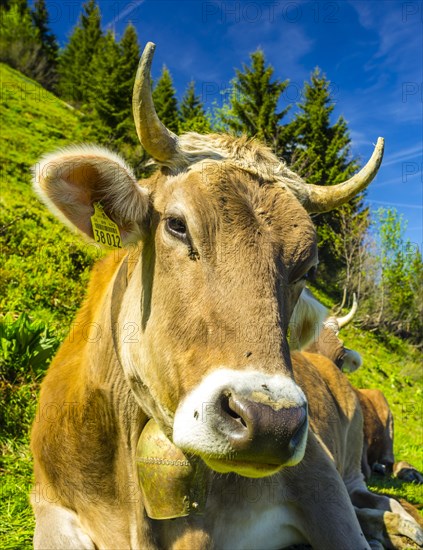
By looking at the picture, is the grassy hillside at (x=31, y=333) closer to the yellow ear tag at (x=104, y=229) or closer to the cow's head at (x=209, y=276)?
the cow's head at (x=209, y=276)

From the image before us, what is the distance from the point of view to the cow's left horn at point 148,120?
2527 millimetres

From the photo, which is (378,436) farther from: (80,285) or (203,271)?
(203,271)

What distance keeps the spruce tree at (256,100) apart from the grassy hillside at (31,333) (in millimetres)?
9796

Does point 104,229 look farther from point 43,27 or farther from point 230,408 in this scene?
point 43,27

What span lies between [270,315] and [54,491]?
1837 millimetres

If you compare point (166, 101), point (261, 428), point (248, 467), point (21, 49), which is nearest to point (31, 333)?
point (248, 467)

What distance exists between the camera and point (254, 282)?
238 centimetres

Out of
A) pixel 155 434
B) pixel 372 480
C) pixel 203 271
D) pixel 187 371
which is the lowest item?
pixel 372 480

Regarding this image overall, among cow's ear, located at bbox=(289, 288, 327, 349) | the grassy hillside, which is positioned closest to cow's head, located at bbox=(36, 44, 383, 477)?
cow's ear, located at bbox=(289, 288, 327, 349)

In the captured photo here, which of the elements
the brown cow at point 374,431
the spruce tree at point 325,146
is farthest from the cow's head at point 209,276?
the spruce tree at point 325,146

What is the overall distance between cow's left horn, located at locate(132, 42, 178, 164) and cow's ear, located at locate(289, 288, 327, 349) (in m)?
1.52

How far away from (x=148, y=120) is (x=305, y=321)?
78.4 inches

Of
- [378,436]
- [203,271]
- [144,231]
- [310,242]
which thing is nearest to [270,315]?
[203,271]

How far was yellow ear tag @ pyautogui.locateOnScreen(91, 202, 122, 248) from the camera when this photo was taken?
2.90m
